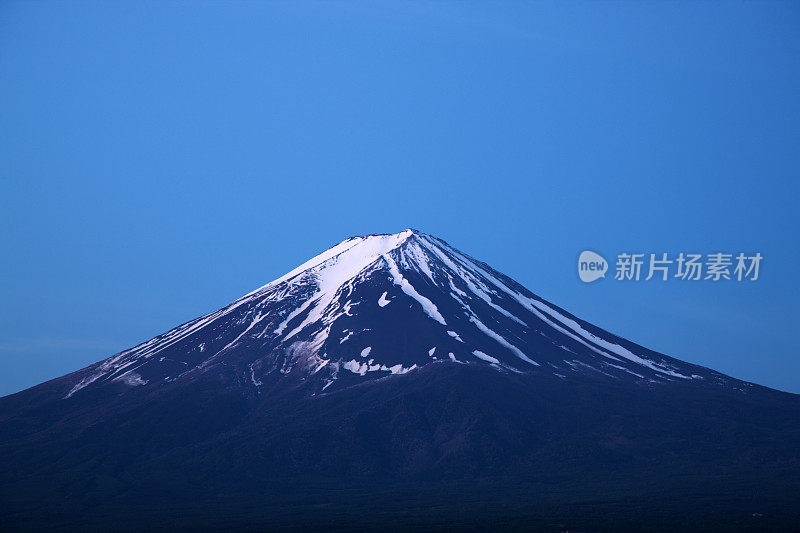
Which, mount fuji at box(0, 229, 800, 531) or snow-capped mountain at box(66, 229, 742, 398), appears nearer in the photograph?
mount fuji at box(0, 229, 800, 531)

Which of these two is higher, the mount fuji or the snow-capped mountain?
the snow-capped mountain

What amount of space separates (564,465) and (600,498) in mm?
24470

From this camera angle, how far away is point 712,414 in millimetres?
158000

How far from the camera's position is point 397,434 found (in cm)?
14912

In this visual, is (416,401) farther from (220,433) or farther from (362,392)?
(220,433)

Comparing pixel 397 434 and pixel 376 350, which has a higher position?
pixel 376 350

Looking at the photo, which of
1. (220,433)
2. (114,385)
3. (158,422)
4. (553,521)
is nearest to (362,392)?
(220,433)

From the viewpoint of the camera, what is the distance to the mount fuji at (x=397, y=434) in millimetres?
109812

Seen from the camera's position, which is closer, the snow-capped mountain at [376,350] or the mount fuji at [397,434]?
the mount fuji at [397,434]

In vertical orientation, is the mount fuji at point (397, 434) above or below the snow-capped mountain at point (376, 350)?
below

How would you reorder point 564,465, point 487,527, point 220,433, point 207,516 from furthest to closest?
point 220,433, point 564,465, point 207,516, point 487,527

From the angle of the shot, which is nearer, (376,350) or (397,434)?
(397,434)

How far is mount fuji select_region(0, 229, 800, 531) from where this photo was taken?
110 m

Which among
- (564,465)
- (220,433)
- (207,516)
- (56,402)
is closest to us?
(207,516)
